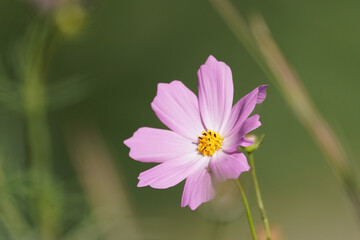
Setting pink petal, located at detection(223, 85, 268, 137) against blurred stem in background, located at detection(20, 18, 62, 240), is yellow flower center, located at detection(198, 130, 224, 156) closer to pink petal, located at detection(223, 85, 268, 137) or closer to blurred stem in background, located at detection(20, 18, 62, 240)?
pink petal, located at detection(223, 85, 268, 137)

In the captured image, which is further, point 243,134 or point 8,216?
point 8,216

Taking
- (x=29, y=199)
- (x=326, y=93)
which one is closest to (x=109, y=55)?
(x=326, y=93)

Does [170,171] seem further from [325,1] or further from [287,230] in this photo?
[325,1]

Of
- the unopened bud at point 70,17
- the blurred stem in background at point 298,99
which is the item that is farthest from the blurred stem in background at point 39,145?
the blurred stem in background at point 298,99

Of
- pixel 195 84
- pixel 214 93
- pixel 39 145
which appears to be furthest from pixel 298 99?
pixel 195 84

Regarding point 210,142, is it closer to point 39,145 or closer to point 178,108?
point 178,108

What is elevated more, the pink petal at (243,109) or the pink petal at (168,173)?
the pink petal at (243,109)

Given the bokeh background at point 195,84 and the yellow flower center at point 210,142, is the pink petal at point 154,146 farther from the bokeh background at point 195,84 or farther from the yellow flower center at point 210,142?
the bokeh background at point 195,84
